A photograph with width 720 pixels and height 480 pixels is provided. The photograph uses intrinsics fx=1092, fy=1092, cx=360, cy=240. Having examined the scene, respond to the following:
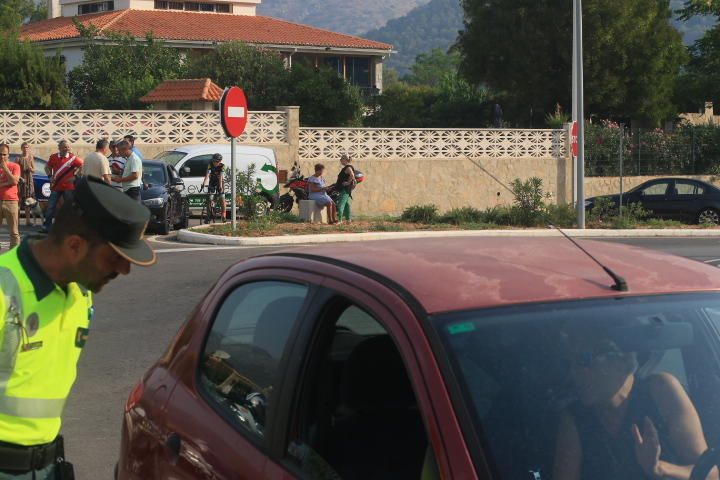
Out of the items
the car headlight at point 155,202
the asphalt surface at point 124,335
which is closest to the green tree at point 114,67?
the car headlight at point 155,202

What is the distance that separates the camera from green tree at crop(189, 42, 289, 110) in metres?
46.8

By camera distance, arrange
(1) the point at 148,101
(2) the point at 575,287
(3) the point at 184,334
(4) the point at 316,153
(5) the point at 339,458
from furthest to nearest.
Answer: (1) the point at 148,101 < (4) the point at 316,153 < (3) the point at 184,334 < (5) the point at 339,458 < (2) the point at 575,287

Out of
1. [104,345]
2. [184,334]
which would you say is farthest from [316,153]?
[184,334]

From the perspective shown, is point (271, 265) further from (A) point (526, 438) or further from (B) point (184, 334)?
(A) point (526, 438)

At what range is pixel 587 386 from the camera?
2.98 m

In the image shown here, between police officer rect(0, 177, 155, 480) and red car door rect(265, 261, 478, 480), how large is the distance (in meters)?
0.64

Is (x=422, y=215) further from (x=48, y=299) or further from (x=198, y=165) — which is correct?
(x=48, y=299)

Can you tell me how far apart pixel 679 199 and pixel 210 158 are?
11.6 m

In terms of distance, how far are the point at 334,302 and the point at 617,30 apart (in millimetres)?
40680

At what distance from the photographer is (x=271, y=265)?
3.86 metres

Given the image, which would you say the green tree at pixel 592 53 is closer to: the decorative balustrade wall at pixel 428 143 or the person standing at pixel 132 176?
the decorative balustrade wall at pixel 428 143

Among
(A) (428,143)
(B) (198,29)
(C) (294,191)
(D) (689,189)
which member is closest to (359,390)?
(C) (294,191)

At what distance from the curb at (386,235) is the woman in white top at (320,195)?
6.74 feet

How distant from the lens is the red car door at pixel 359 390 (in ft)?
9.50
